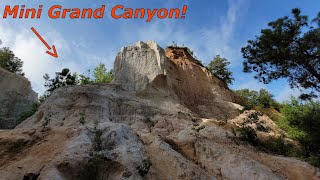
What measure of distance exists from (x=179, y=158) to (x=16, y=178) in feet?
18.3

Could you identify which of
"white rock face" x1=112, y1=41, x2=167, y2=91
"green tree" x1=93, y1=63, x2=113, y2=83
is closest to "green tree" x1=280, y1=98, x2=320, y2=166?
"white rock face" x1=112, y1=41, x2=167, y2=91

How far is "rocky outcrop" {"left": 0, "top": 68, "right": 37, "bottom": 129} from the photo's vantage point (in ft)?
103

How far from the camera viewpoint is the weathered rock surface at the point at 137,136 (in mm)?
10008

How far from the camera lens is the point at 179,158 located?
11.8 metres

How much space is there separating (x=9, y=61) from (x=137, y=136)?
114ft

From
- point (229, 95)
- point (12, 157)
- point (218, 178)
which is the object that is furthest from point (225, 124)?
point (12, 157)

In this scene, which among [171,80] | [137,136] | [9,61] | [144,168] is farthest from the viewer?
[9,61]

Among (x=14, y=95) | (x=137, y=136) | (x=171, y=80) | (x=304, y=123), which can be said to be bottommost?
(x=137, y=136)

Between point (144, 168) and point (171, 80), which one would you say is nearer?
point (144, 168)

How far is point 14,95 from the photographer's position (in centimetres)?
3341

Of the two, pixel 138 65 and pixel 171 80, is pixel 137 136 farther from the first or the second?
pixel 171 80

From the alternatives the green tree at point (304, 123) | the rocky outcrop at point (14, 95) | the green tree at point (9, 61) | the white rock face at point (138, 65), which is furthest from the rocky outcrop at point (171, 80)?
the green tree at point (9, 61)

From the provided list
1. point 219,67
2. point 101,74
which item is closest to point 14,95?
point 101,74

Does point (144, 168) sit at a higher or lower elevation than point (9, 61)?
lower
